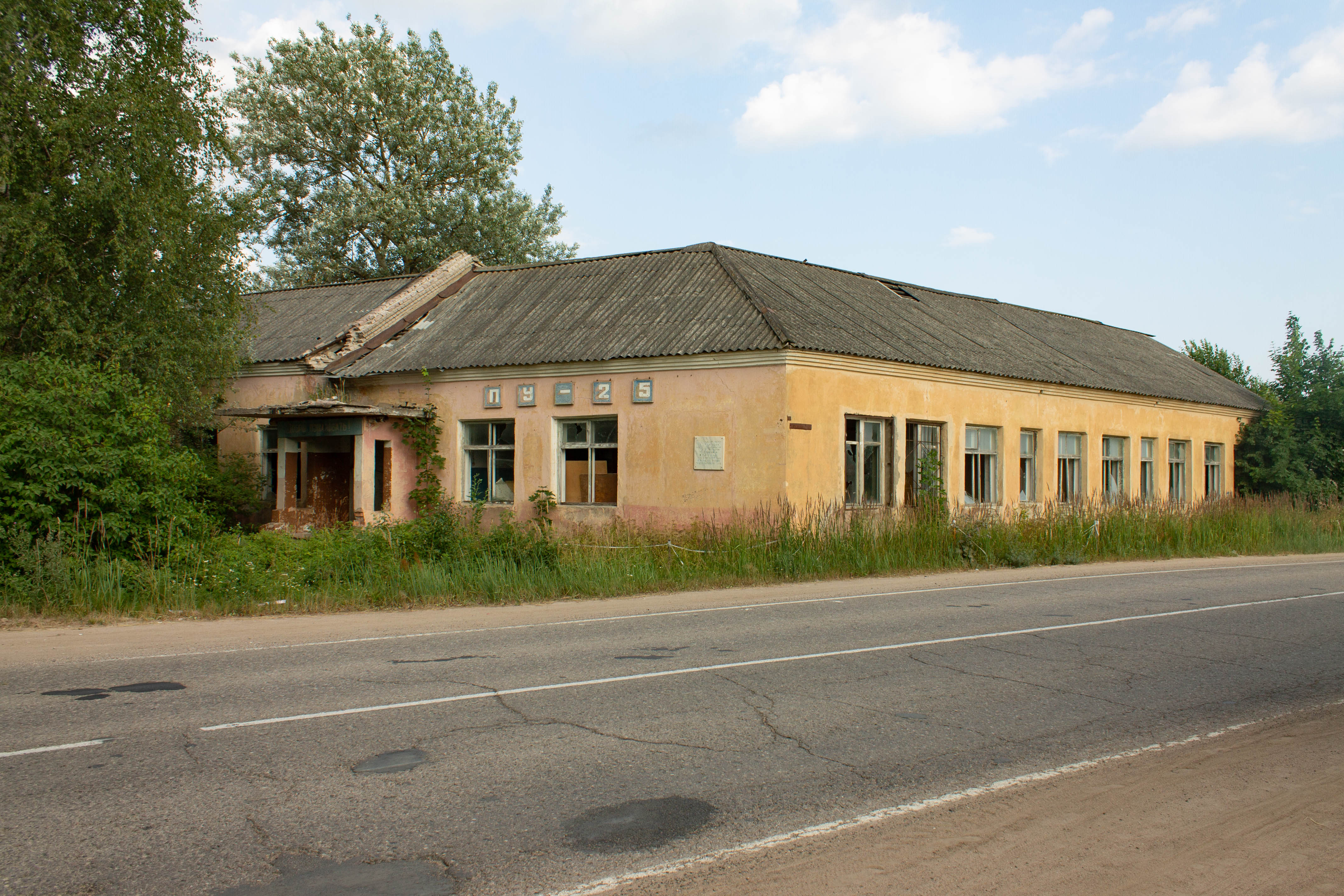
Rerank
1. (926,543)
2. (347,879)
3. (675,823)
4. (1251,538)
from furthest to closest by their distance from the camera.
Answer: (1251,538), (926,543), (675,823), (347,879)

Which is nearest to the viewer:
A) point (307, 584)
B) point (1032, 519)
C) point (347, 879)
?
point (347, 879)

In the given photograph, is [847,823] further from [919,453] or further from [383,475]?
[383,475]

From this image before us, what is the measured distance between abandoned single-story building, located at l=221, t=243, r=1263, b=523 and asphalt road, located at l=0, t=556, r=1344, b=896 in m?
8.31

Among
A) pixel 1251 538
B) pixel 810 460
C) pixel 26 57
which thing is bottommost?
pixel 1251 538

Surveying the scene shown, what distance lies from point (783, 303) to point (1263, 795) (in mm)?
17172

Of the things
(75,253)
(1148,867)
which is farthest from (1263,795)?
(75,253)

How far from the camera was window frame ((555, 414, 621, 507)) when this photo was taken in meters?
21.6

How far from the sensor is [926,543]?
1888cm

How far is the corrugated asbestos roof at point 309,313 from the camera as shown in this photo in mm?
26406

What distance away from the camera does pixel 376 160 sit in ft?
140

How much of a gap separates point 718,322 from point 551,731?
15089 millimetres

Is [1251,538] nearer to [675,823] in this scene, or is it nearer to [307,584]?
[307,584]

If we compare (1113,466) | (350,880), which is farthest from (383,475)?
(350,880)

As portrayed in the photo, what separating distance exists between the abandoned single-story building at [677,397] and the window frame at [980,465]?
5 cm
